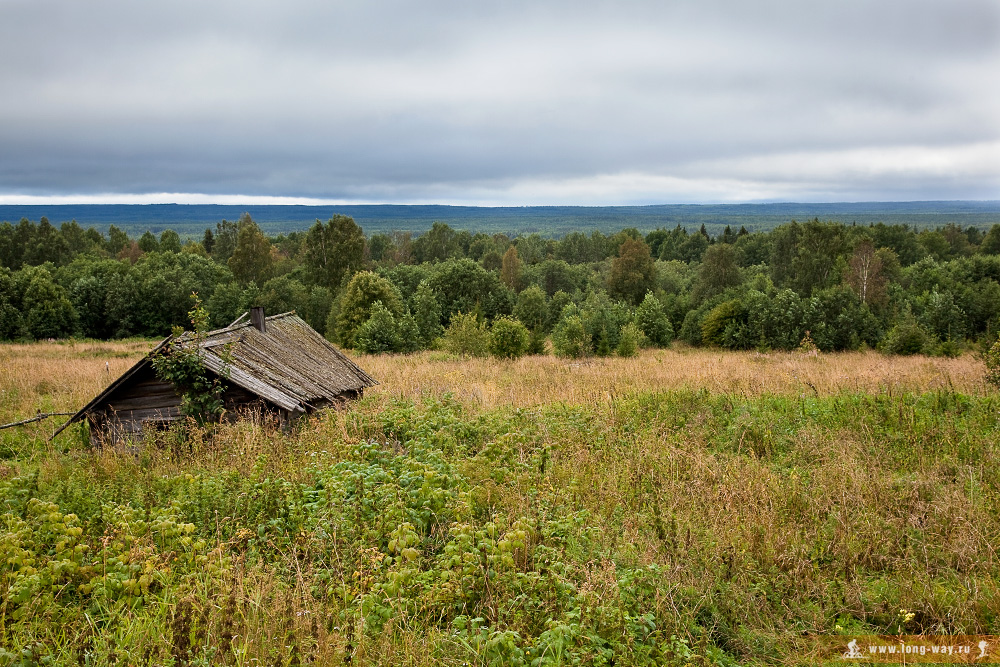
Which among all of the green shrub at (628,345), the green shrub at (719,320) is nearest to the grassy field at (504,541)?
the green shrub at (628,345)

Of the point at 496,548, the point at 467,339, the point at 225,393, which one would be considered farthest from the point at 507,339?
the point at 496,548

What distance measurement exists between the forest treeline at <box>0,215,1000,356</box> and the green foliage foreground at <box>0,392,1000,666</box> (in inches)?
806

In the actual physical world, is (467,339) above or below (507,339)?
below

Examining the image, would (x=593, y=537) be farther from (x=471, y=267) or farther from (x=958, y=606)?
(x=471, y=267)

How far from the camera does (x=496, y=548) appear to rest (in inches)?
167

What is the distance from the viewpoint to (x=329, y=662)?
11.2 feet

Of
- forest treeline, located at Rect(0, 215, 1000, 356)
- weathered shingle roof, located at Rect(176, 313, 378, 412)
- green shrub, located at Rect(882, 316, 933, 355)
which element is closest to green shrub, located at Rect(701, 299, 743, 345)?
forest treeline, located at Rect(0, 215, 1000, 356)

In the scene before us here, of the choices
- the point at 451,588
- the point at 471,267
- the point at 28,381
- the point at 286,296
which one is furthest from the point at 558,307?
the point at 451,588

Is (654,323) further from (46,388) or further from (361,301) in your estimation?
(46,388)

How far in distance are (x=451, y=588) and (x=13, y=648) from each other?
2580mm

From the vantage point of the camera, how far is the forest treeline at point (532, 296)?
37.1 m

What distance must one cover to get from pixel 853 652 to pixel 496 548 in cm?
248

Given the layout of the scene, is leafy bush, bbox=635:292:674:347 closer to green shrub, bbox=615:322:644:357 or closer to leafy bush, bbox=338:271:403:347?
green shrub, bbox=615:322:644:357

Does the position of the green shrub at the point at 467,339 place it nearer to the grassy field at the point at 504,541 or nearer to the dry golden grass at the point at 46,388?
the dry golden grass at the point at 46,388
